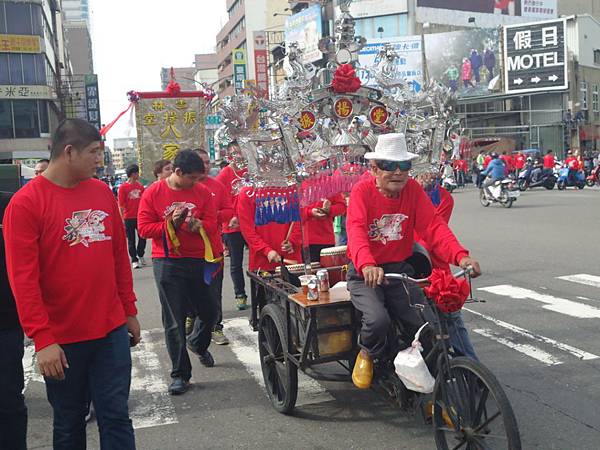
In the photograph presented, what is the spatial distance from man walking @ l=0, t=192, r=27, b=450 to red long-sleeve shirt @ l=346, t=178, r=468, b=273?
1.97 meters

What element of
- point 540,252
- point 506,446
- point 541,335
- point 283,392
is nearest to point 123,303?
point 283,392

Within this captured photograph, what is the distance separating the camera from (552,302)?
7.45 meters

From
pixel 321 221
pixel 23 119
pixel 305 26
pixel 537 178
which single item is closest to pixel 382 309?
pixel 321 221

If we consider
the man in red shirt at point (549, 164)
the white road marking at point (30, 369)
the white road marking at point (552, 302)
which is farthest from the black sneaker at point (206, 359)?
the man in red shirt at point (549, 164)

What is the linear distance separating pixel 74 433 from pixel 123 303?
2.22 feet

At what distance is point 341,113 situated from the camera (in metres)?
5.45

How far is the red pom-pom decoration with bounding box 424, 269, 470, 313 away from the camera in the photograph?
3.38 m

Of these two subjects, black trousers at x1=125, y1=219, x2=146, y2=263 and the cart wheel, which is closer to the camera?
the cart wheel

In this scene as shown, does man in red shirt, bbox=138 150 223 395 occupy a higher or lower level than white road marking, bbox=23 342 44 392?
higher

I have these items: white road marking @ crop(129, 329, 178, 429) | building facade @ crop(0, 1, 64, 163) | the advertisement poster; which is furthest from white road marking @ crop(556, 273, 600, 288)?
building facade @ crop(0, 1, 64, 163)

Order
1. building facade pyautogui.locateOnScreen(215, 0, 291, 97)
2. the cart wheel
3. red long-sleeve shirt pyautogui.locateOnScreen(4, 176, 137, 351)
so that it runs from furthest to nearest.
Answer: building facade pyautogui.locateOnScreen(215, 0, 291, 97) → the cart wheel → red long-sleeve shirt pyautogui.locateOnScreen(4, 176, 137, 351)

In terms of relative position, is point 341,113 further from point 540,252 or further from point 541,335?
point 540,252

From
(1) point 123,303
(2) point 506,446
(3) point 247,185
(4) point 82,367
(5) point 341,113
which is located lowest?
(2) point 506,446

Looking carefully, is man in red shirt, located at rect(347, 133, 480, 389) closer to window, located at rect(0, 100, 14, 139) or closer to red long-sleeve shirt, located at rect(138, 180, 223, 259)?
red long-sleeve shirt, located at rect(138, 180, 223, 259)
